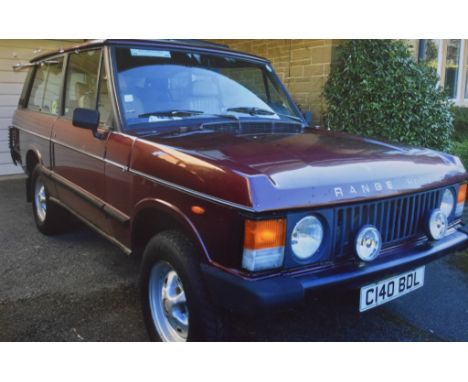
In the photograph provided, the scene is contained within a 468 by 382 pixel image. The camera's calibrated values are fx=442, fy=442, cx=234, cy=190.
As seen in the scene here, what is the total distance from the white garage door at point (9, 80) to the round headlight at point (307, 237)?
22.9 feet

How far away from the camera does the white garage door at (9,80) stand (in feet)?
25.1

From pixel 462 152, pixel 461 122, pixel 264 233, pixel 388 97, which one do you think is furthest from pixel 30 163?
pixel 461 122

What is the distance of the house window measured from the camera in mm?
9914

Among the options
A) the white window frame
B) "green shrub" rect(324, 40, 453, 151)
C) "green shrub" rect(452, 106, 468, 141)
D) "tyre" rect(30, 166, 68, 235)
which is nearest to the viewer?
"tyre" rect(30, 166, 68, 235)

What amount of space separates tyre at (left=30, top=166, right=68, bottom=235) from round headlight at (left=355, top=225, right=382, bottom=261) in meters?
3.35

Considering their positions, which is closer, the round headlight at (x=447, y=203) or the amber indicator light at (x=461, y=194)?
the round headlight at (x=447, y=203)

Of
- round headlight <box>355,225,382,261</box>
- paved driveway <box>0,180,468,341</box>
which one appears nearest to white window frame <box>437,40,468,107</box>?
paved driveway <box>0,180,468,341</box>

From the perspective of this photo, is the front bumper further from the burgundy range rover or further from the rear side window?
the rear side window

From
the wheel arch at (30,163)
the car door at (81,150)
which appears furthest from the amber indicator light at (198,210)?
the wheel arch at (30,163)

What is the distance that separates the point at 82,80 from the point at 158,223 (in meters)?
1.69

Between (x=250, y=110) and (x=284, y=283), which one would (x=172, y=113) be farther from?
(x=284, y=283)

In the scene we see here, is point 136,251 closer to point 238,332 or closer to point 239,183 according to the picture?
point 238,332

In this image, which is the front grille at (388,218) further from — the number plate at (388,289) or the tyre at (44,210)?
the tyre at (44,210)

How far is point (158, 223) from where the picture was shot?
277 centimetres
